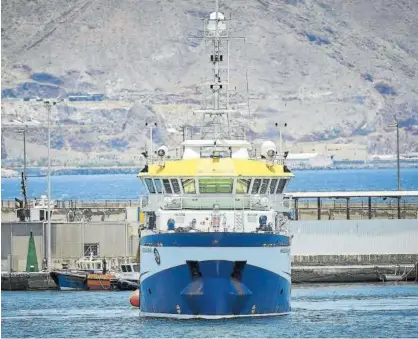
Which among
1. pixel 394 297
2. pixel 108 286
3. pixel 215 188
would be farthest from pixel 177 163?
pixel 108 286

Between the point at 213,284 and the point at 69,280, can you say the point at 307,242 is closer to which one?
the point at 69,280

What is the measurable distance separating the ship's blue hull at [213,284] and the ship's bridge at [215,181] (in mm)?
1485

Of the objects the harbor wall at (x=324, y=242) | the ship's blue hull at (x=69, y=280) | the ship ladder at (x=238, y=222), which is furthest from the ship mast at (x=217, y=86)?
the harbor wall at (x=324, y=242)

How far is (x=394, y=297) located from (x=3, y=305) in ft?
47.5

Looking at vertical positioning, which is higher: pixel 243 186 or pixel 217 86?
pixel 217 86

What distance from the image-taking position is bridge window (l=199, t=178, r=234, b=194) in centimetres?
6016

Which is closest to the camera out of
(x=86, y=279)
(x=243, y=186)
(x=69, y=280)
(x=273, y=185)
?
(x=243, y=186)

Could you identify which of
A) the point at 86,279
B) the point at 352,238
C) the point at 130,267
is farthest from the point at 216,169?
the point at 352,238

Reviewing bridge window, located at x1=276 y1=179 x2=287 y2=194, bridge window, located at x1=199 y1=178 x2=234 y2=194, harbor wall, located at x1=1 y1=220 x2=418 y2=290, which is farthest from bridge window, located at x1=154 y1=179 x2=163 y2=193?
harbor wall, located at x1=1 y1=220 x2=418 y2=290

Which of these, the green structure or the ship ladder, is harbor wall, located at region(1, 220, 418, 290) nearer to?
the green structure

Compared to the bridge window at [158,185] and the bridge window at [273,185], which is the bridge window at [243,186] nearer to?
the bridge window at [273,185]

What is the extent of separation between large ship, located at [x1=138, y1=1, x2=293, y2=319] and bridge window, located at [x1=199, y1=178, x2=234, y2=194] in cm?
3

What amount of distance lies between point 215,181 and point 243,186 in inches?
34.1

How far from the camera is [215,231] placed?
58.7 meters
